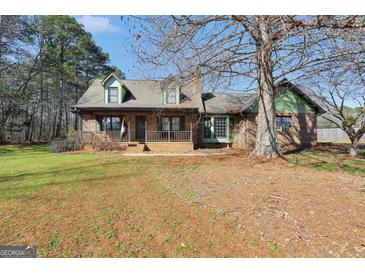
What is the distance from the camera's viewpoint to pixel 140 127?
1648 centimetres

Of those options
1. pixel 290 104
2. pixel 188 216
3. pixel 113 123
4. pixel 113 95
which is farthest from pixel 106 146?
pixel 290 104

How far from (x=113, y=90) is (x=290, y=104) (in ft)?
47.2

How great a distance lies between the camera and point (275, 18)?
3.80m

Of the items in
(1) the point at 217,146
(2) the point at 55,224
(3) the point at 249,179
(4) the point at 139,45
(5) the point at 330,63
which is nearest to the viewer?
(2) the point at 55,224

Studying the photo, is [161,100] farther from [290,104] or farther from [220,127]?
[290,104]

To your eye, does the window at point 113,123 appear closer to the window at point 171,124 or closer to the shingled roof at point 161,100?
the shingled roof at point 161,100

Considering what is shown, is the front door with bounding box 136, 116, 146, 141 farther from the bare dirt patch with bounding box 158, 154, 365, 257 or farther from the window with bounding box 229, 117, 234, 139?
the bare dirt patch with bounding box 158, 154, 365, 257

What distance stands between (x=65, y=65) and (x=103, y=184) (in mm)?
24865

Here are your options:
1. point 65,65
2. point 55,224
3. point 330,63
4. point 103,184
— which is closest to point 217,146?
point 330,63

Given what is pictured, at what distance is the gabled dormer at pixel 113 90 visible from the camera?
15.4 m

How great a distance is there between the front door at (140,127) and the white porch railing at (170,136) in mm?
910

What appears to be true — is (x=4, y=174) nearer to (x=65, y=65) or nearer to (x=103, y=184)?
(x=103, y=184)

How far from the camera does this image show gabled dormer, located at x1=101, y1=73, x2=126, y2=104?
15.4 metres

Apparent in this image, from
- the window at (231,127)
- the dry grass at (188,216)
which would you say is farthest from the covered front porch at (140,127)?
the dry grass at (188,216)
